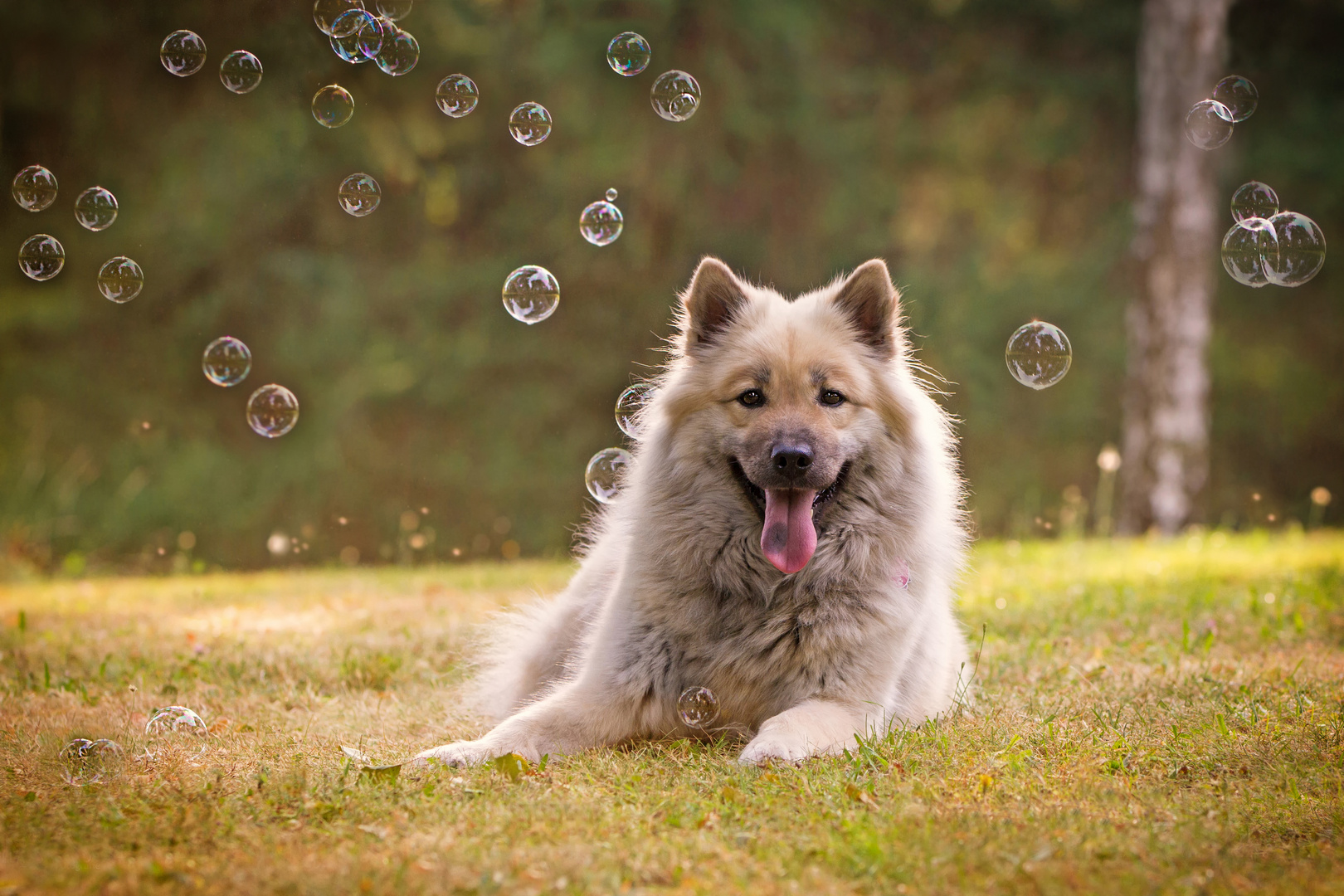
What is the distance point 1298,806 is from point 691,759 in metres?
1.58

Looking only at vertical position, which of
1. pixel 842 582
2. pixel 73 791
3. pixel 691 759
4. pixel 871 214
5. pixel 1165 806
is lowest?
pixel 73 791

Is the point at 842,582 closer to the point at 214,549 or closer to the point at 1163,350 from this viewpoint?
the point at 1163,350

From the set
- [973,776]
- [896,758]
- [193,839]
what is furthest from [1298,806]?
[193,839]

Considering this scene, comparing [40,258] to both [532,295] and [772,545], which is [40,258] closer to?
[532,295]

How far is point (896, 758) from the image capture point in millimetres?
3135

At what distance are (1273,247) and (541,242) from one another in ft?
26.1

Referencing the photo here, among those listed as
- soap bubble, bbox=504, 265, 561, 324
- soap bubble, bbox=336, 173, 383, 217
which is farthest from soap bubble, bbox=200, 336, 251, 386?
soap bubble, bbox=504, 265, 561, 324

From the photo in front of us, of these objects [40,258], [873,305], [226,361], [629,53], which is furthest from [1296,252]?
[40,258]

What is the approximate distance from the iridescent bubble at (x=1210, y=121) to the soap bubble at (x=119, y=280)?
5317 mm

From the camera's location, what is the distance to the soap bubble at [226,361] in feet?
19.2

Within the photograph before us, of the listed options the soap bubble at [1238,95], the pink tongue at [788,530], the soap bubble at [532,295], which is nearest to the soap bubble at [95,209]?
the soap bubble at [532,295]

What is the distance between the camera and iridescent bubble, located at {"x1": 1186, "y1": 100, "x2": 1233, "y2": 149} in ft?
18.0

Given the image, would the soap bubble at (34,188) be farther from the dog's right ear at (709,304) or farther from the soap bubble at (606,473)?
the dog's right ear at (709,304)

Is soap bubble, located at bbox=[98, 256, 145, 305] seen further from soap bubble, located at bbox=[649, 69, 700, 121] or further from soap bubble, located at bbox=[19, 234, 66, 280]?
soap bubble, located at bbox=[649, 69, 700, 121]
